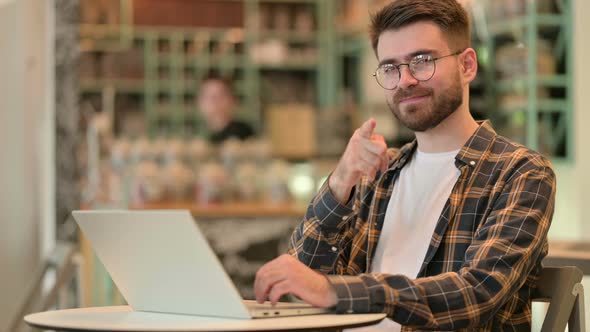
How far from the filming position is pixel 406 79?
1904mm

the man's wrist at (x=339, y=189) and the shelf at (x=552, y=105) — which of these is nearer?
Answer: the man's wrist at (x=339, y=189)

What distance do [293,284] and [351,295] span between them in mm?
99

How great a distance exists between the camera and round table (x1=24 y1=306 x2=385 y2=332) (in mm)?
1377

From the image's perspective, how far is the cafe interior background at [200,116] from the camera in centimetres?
424

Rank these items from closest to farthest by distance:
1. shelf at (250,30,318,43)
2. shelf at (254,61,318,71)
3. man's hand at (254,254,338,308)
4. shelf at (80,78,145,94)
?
man's hand at (254,254,338,308) → shelf at (80,78,145,94) → shelf at (250,30,318,43) → shelf at (254,61,318,71)

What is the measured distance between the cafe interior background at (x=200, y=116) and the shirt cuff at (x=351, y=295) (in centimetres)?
68

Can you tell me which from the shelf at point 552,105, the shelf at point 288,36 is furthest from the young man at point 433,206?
the shelf at point 288,36

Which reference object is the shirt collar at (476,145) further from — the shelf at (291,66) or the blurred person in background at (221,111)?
the shelf at (291,66)

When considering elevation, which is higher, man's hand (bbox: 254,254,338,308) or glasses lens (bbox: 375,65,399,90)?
glasses lens (bbox: 375,65,399,90)

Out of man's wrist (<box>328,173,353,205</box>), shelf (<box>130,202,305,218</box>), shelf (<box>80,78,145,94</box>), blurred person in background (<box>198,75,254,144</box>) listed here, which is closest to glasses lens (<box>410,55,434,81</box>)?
man's wrist (<box>328,173,353,205</box>)

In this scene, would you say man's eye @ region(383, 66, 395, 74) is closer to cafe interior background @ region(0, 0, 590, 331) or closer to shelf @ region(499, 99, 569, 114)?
cafe interior background @ region(0, 0, 590, 331)

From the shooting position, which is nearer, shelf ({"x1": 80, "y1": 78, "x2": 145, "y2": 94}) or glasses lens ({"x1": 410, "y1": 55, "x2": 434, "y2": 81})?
glasses lens ({"x1": 410, "y1": 55, "x2": 434, "y2": 81})

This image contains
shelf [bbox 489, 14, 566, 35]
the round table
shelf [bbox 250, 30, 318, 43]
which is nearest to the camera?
the round table

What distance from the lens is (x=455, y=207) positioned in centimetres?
188
